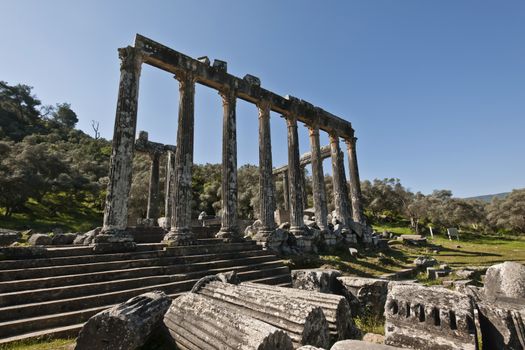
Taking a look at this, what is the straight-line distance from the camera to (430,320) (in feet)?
11.5

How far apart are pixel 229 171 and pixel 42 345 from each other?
1076 cm

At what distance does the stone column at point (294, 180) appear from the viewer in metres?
17.2

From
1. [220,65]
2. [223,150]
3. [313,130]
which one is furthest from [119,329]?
[313,130]

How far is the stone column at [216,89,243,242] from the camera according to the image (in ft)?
46.9

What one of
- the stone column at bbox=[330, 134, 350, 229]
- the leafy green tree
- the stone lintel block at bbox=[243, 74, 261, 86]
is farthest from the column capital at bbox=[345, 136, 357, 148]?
the leafy green tree

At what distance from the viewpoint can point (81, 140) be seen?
174ft

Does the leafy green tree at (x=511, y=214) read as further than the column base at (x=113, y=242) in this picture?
Yes

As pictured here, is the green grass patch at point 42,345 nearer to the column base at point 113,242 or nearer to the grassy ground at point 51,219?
the column base at point 113,242

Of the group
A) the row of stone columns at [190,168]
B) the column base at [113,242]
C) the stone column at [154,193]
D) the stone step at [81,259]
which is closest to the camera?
the stone step at [81,259]

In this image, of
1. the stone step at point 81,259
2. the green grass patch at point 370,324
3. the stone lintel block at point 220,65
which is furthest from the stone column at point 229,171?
the green grass patch at point 370,324

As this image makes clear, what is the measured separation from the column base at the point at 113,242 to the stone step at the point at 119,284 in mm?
1846

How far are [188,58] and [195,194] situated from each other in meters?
27.6

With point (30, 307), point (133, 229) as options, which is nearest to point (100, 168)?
point (133, 229)

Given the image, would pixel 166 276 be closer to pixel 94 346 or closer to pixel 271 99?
pixel 94 346
